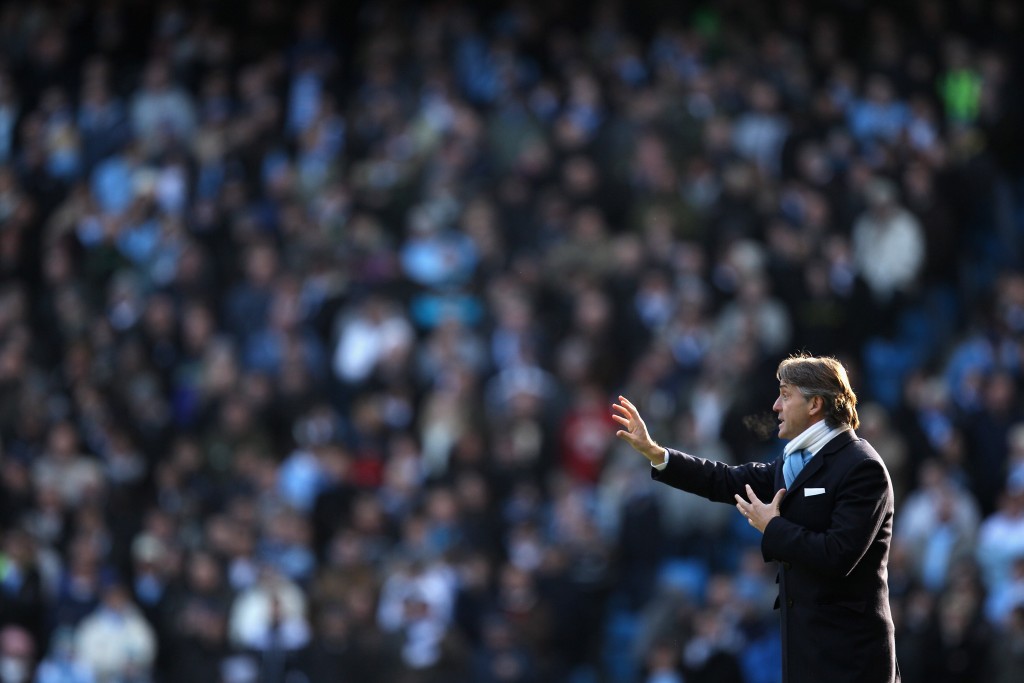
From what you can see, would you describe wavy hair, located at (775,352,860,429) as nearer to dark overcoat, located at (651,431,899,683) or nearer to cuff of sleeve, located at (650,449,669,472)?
dark overcoat, located at (651,431,899,683)

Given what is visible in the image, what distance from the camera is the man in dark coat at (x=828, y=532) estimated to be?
5789mm

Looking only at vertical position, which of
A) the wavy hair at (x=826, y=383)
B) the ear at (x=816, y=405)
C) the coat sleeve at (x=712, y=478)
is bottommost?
the coat sleeve at (x=712, y=478)

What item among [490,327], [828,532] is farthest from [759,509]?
[490,327]

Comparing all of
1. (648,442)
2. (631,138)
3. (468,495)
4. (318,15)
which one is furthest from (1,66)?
(648,442)

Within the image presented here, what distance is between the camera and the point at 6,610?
1340 centimetres

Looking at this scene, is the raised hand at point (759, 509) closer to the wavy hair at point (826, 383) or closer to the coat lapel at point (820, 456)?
the coat lapel at point (820, 456)

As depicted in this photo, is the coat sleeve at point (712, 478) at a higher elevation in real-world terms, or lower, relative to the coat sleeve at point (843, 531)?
higher

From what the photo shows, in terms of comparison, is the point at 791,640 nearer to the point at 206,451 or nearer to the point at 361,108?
the point at 206,451

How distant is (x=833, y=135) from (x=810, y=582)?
10.6 meters

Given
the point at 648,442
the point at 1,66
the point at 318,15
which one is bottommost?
the point at 648,442

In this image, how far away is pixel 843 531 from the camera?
5762 mm

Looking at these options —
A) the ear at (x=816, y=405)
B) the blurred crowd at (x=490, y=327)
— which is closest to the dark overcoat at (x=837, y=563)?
the ear at (x=816, y=405)

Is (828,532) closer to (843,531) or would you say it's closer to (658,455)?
(843,531)

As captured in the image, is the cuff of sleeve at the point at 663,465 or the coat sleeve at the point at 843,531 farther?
the cuff of sleeve at the point at 663,465
